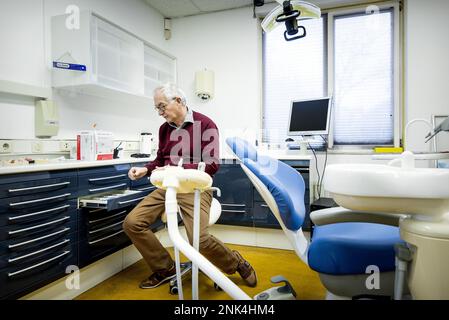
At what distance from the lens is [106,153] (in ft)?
7.43

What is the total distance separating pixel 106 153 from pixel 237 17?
2.18m


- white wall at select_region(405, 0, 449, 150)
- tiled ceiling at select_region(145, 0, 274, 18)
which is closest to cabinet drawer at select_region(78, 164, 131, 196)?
tiled ceiling at select_region(145, 0, 274, 18)

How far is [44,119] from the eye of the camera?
204cm

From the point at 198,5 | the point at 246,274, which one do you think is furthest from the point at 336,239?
the point at 198,5

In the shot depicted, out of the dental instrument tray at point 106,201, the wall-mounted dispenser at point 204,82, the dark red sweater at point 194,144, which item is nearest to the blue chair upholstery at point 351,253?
the dark red sweater at point 194,144

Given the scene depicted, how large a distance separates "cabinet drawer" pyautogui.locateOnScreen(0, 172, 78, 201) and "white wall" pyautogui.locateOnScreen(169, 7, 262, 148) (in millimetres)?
1996

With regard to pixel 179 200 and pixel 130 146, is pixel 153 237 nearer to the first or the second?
pixel 179 200

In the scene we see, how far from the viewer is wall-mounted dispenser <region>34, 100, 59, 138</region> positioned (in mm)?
2041

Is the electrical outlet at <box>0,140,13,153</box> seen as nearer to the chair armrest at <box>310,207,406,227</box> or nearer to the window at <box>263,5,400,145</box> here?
the chair armrest at <box>310,207,406,227</box>

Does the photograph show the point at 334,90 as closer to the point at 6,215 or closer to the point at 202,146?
the point at 202,146

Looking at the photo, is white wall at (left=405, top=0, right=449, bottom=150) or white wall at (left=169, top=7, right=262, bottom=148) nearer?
white wall at (left=405, top=0, right=449, bottom=150)

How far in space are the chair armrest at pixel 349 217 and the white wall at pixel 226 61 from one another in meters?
2.14

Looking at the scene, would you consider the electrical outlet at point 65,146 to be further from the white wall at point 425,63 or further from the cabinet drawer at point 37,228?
the white wall at point 425,63
